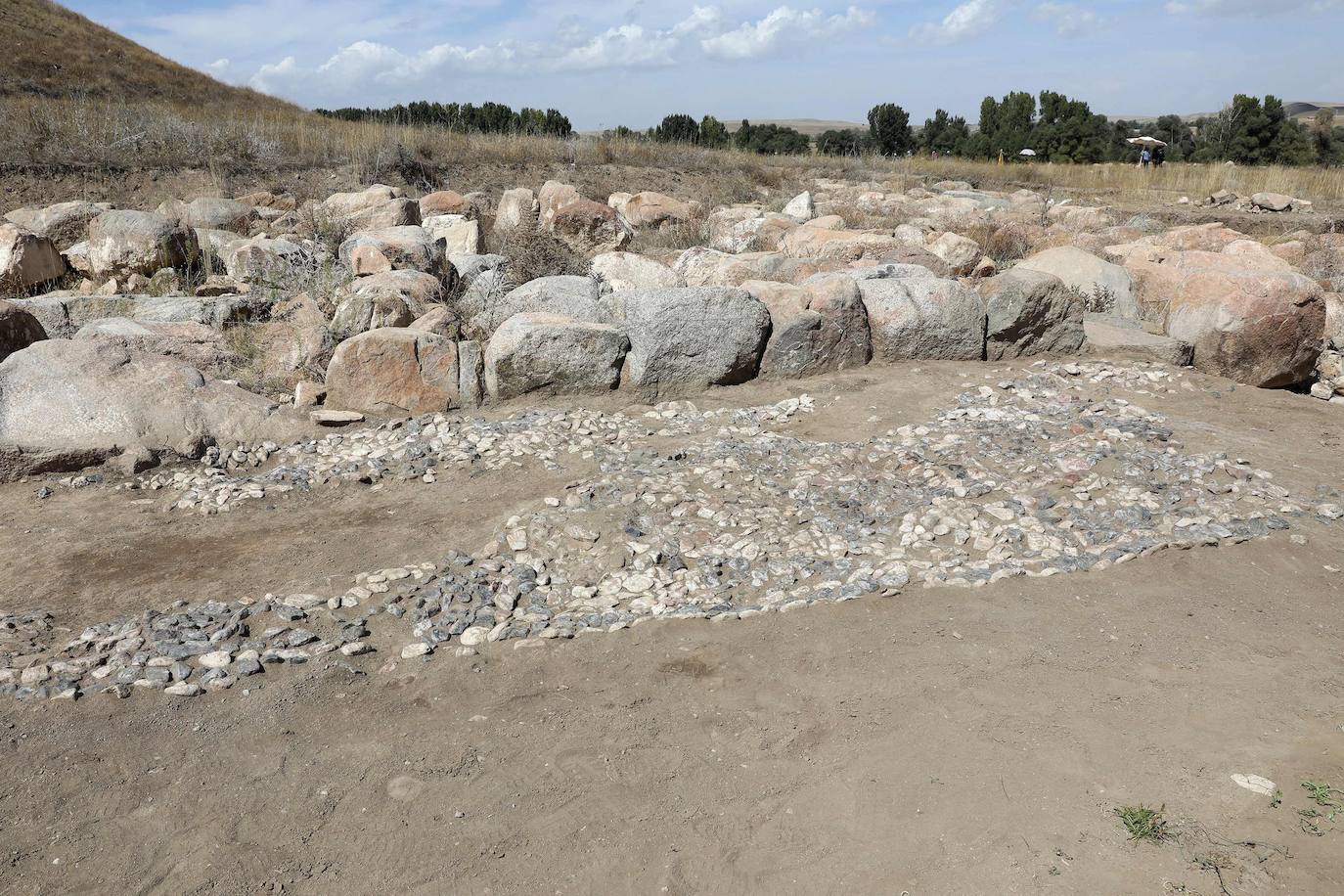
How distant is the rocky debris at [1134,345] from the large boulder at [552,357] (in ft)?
11.0

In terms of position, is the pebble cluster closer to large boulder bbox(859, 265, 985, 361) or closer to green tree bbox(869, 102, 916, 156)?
large boulder bbox(859, 265, 985, 361)

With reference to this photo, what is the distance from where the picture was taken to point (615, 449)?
500 centimetres

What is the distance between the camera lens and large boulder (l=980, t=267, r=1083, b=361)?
20.6 feet

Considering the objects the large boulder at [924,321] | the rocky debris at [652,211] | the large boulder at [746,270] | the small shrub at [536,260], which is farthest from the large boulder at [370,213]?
the large boulder at [924,321]

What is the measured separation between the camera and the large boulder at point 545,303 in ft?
19.8

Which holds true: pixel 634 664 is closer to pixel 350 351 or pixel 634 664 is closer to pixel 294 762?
pixel 294 762

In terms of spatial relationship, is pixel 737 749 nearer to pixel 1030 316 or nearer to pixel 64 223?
pixel 1030 316

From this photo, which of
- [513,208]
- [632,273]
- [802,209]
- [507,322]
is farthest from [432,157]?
[507,322]

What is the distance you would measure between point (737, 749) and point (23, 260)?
7356mm

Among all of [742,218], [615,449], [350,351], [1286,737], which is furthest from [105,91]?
[1286,737]

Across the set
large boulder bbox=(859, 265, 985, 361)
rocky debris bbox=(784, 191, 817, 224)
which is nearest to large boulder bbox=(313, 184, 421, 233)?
large boulder bbox=(859, 265, 985, 361)

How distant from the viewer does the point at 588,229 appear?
31.6 feet

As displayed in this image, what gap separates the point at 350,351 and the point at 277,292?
1.91m

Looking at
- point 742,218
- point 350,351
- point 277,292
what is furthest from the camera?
point 742,218
